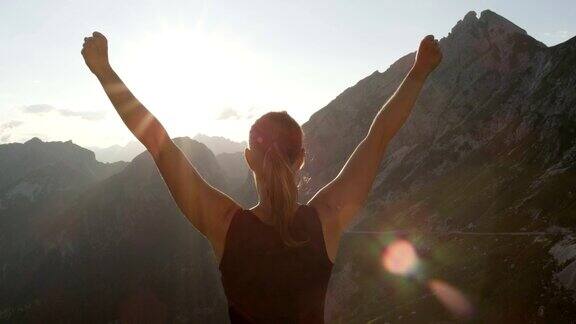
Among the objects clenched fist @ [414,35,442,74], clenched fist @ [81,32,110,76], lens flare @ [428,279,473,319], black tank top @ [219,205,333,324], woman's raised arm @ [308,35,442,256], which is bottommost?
lens flare @ [428,279,473,319]

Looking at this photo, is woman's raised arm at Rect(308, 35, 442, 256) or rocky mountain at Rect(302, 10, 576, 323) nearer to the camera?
woman's raised arm at Rect(308, 35, 442, 256)

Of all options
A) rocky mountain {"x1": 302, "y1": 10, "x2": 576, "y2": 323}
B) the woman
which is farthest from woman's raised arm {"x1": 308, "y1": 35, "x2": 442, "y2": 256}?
rocky mountain {"x1": 302, "y1": 10, "x2": 576, "y2": 323}

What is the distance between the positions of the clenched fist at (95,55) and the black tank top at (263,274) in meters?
1.43

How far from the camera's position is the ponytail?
3186 mm

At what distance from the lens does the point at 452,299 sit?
52656 millimetres

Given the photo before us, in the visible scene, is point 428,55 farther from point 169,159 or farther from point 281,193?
point 169,159

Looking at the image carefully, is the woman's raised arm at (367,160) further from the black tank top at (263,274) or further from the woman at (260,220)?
the black tank top at (263,274)

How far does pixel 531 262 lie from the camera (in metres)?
49.2

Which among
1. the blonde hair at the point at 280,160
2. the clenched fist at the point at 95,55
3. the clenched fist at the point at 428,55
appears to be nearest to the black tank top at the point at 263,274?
the blonde hair at the point at 280,160

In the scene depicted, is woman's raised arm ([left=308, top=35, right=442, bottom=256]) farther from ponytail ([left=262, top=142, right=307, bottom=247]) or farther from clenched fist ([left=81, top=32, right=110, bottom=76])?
clenched fist ([left=81, top=32, right=110, bottom=76])

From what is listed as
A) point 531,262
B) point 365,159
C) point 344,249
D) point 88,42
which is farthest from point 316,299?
point 344,249

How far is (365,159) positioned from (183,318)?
632ft

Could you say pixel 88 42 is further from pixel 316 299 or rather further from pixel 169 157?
pixel 316 299

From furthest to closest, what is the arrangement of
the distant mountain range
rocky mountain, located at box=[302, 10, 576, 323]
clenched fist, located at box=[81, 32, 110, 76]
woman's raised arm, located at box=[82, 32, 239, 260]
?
rocky mountain, located at box=[302, 10, 576, 323] → the distant mountain range → clenched fist, located at box=[81, 32, 110, 76] → woman's raised arm, located at box=[82, 32, 239, 260]
